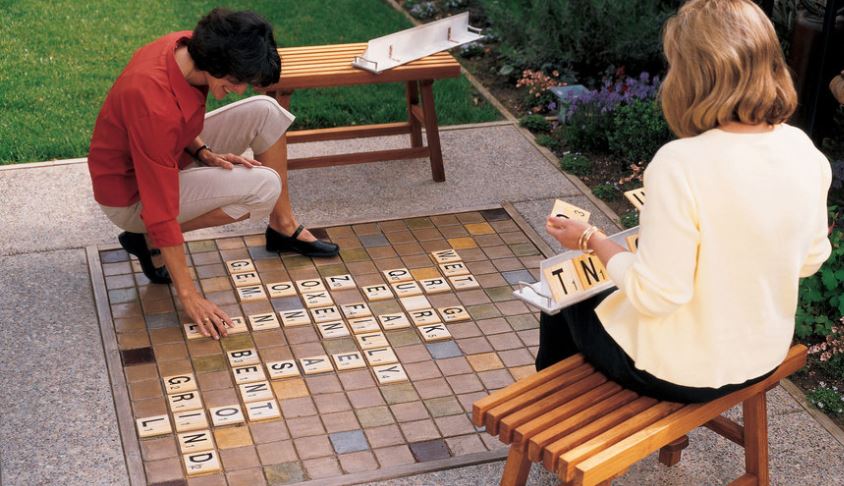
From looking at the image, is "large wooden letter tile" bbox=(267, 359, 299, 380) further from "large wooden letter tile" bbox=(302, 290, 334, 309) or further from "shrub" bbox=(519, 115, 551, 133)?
"shrub" bbox=(519, 115, 551, 133)

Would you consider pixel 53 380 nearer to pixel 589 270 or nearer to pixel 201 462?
pixel 201 462

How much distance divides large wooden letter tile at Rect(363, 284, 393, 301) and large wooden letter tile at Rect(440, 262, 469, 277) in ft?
1.06

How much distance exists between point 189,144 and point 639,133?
2680 mm

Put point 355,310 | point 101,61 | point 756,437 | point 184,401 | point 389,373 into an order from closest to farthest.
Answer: point 756,437 < point 184,401 < point 389,373 < point 355,310 < point 101,61

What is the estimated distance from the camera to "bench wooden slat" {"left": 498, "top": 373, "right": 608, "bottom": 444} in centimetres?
286

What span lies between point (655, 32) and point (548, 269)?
4423mm

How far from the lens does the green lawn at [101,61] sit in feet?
20.5

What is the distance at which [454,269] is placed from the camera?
15.9 feet

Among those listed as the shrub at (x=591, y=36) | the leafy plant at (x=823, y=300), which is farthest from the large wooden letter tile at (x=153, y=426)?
the shrub at (x=591, y=36)

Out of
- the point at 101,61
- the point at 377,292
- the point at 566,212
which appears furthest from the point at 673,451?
the point at 101,61

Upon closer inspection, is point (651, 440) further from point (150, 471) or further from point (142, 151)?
point (142, 151)

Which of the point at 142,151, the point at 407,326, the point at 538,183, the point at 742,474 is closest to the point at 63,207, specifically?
the point at 142,151

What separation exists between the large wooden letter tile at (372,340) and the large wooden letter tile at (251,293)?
20.7 inches

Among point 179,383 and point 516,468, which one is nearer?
point 516,468
